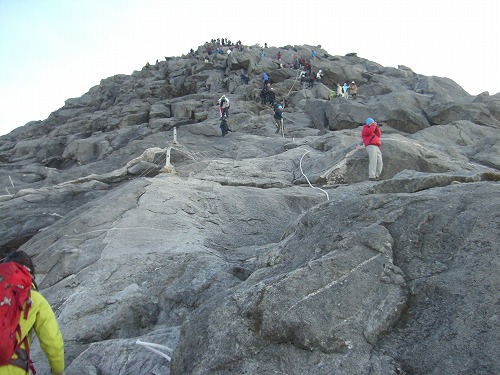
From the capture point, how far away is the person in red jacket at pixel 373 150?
45.3ft

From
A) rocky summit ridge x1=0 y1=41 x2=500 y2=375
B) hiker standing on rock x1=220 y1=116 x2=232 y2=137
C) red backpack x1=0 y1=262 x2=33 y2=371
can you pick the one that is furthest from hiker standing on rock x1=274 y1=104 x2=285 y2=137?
red backpack x1=0 y1=262 x2=33 y2=371

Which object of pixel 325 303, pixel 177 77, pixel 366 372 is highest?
pixel 177 77

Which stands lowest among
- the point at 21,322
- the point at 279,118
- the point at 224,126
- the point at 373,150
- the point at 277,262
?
the point at 277,262

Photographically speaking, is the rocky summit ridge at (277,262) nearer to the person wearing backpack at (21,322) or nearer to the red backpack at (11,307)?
the person wearing backpack at (21,322)

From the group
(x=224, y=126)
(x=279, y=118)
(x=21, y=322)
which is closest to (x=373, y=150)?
(x=21, y=322)

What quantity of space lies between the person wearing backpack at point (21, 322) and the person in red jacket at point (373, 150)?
38.1 feet

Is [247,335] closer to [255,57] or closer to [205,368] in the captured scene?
[205,368]

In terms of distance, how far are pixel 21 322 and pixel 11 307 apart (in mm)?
262

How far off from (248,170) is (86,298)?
968 cm

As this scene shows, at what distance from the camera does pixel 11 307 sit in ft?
13.2

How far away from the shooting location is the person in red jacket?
13.8 meters

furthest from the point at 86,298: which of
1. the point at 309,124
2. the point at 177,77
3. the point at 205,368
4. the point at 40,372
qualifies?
the point at 177,77

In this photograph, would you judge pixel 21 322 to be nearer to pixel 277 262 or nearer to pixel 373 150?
pixel 277 262

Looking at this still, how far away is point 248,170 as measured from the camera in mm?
16453
